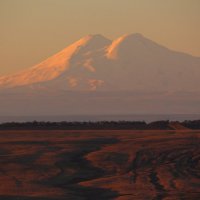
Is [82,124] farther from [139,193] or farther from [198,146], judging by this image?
[139,193]

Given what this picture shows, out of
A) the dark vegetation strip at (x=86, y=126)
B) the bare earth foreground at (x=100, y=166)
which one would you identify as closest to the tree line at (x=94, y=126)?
the dark vegetation strip at (x=86, y=126)

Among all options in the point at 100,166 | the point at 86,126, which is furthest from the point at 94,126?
the point at 100,166

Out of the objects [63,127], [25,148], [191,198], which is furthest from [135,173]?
[63,127]

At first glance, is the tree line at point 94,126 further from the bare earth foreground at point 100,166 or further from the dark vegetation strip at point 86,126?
the bare earth foreground at point 100,166

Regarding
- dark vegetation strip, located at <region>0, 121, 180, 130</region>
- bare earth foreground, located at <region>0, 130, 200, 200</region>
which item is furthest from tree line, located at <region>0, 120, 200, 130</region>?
bare earth foreground, located at <region>0, 130, 200, 200</region>

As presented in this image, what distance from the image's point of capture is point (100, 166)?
35094mm

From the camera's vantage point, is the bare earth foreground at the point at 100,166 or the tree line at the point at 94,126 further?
the tree line at the point at 94,126

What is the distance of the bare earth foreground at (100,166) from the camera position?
27.2m

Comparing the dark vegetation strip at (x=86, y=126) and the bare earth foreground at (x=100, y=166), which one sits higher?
the dark vegetation strip at (x=86, y=126)

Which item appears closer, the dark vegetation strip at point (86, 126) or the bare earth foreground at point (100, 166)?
the bare earth foreground at point (100, 166)

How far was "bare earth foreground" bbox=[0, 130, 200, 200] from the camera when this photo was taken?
2722cm

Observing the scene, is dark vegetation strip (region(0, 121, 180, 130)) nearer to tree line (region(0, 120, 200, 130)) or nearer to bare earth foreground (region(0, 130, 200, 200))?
tree line (region(0, 120, 200, 130))

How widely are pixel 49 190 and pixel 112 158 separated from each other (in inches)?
403

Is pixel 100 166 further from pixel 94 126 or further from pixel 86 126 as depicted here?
pixel 86 126
